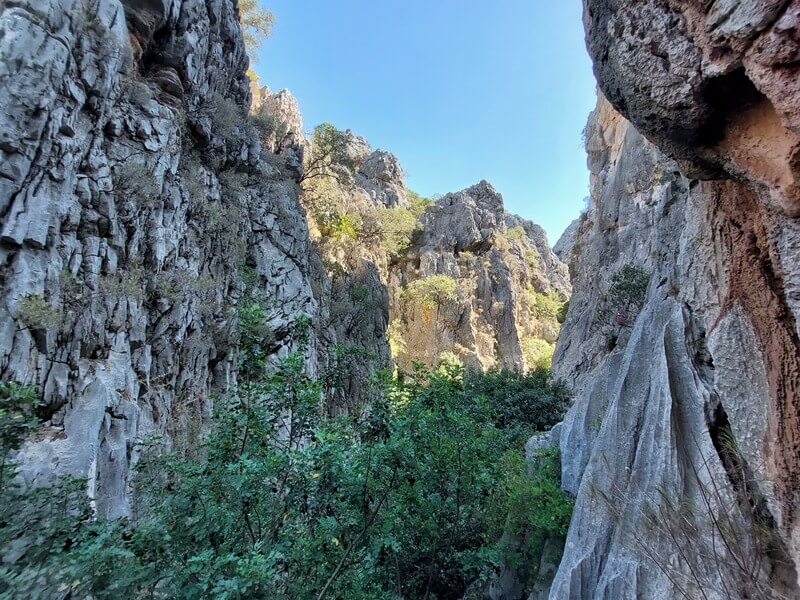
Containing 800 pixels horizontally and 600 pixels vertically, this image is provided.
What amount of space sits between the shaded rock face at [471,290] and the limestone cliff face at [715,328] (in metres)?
22.4

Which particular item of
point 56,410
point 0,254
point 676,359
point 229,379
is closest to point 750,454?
point 676,359

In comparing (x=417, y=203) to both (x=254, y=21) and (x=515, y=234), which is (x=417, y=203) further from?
(x=254, y=21)

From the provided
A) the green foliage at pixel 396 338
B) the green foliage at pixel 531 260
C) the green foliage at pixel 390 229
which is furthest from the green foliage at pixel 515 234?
the green foliage at pixel 396 338

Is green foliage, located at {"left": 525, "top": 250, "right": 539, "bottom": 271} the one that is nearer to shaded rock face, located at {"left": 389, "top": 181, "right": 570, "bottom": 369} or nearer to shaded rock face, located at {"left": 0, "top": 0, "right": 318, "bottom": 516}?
shaded rock face, located at {"left": 389, "top": 181, "right": 570, "bottom": 369}

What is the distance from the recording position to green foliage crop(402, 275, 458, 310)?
3017cm

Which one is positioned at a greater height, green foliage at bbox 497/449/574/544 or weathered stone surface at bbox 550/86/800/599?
weathered stone surface at bbox 550/86/800/599

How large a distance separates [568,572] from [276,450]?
473cm

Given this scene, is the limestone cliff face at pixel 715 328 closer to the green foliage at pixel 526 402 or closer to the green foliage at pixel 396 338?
the green foliage at pixel 526 402

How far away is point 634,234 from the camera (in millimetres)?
20234

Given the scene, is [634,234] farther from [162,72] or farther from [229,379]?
[162,72]

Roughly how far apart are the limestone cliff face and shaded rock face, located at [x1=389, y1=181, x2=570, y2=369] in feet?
73.4

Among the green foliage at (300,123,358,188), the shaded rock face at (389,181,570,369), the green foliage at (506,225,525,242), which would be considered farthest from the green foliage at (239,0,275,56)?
the green foliage at (506,225,525,242)

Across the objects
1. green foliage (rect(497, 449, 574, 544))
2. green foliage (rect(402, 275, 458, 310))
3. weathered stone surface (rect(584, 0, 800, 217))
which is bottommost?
green foliage (rect(497, 449, 574, 544))

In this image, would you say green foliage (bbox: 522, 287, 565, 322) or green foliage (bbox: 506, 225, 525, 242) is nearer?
green foliage (bbox: 522, 287, 565, 322)
